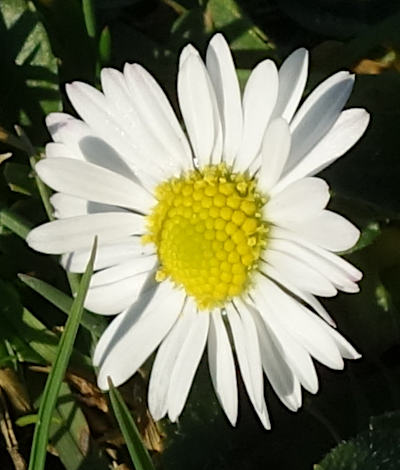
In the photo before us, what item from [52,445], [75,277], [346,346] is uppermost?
[75,277]

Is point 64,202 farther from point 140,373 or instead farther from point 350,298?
point 350,298

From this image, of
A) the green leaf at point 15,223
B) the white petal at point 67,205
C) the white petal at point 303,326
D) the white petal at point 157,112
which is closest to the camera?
the white petal at point 303,326

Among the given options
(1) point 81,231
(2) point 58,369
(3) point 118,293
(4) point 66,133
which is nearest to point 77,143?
(4) point 66,133

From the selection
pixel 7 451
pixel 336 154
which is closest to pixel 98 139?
pixel 336 154

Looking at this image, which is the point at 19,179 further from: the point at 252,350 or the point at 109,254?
the point at 252,350

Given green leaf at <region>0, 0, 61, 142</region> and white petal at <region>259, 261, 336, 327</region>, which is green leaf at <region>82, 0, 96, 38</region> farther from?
white petal at <region>259, 261, 336, 327</region>

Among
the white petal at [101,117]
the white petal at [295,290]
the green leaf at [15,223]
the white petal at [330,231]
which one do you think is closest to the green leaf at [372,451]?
the white petal at [295,290]

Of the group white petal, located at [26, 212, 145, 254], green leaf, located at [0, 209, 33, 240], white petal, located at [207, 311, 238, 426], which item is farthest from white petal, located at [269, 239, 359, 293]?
green leaf, located at [0, 209, 33, 240]

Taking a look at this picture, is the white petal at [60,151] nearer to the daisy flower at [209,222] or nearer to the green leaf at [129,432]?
the daisy flower at [209,222]
